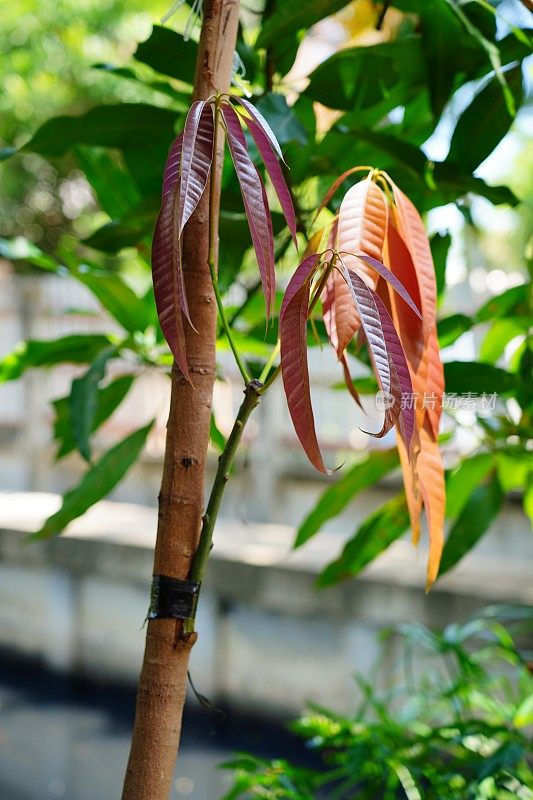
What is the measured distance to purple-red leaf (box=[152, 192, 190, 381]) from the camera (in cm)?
37

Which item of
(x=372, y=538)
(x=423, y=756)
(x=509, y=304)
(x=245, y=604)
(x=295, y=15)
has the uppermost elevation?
(x=295, y=15)

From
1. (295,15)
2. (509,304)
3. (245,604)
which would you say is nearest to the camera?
(295,15)

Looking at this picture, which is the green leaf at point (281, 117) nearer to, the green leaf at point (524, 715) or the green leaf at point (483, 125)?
the green leaf at point (483, 125)

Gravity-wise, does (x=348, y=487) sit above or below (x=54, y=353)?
below

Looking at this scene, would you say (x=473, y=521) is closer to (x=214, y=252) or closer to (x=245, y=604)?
(x=214, y=252)

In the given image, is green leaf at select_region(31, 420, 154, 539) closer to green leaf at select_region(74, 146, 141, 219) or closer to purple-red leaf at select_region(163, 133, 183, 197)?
green leaf at select_region(74, 146, 141, 219)

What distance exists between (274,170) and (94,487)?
40 centimetres

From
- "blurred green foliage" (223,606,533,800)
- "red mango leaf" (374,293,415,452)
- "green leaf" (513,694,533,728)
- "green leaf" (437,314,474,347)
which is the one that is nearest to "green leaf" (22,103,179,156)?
"green leaf" (437,314,474,347)

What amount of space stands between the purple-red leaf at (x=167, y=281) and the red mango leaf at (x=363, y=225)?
83 mm

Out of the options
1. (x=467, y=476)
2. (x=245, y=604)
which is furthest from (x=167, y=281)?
(x=245, y=604)

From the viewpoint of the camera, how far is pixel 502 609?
3.93 ft

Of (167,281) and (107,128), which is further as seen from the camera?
(107,128)

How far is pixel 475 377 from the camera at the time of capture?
755mm

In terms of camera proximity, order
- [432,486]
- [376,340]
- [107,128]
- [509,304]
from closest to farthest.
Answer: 1. [376,340]
2. [432,486]
3. [107,128]
4. [509,304]
